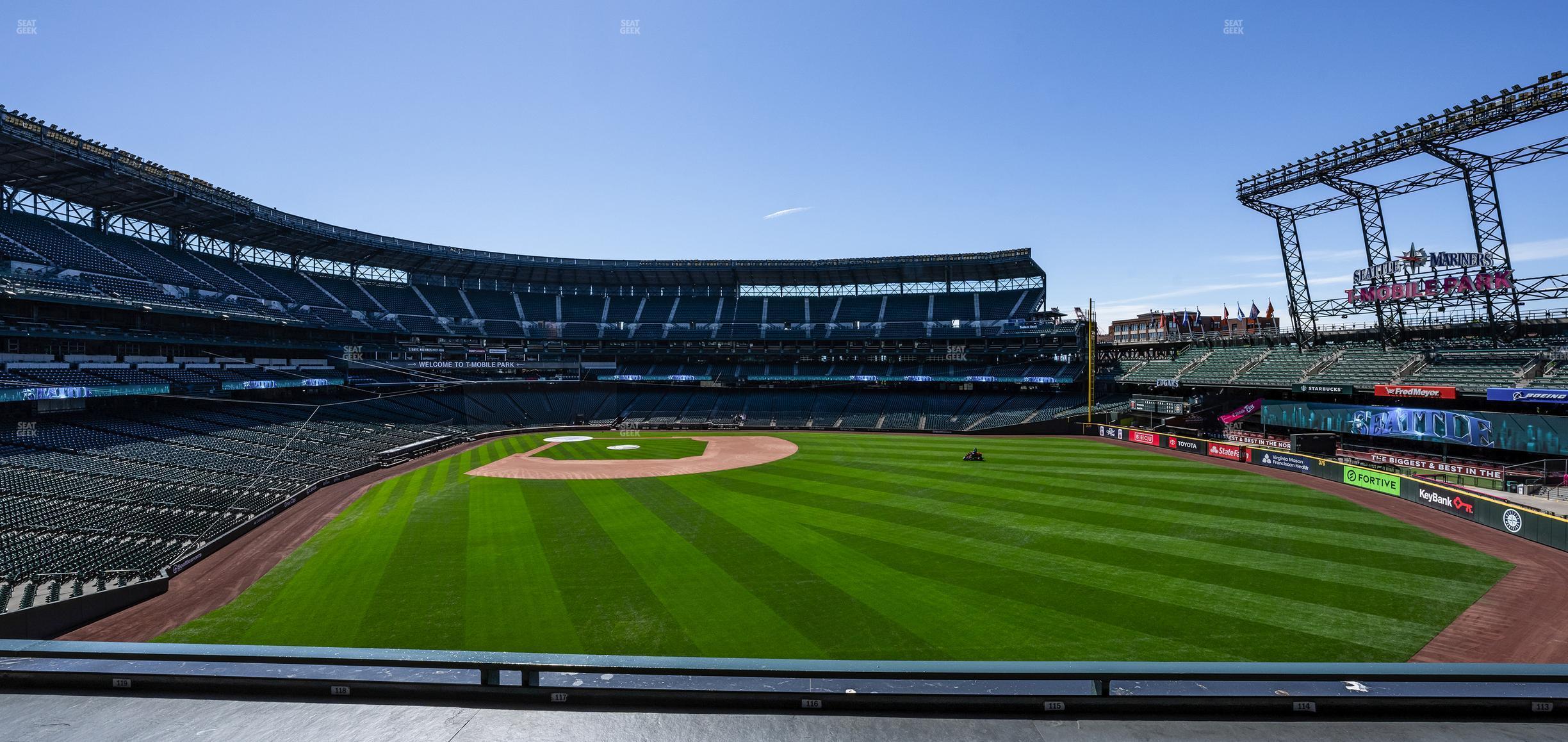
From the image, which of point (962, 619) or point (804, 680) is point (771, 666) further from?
point (962, 619)

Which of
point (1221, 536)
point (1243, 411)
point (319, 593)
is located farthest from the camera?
point (1243, 411)

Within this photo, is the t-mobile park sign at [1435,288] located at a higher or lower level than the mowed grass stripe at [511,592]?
higher

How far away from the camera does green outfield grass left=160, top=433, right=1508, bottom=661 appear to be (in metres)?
13.8

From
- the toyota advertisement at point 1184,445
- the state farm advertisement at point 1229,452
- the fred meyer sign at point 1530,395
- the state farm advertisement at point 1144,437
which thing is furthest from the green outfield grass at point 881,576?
the fred meyer sign at point 1530,395

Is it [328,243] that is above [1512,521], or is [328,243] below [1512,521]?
above

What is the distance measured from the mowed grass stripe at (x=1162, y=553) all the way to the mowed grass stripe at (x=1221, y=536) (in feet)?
0.18

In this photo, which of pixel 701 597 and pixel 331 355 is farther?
pixel 331 355

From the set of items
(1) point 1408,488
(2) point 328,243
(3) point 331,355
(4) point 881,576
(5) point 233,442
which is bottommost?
→ (1) point 1408,488

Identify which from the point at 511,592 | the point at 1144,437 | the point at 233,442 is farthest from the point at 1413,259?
the point at 233,442

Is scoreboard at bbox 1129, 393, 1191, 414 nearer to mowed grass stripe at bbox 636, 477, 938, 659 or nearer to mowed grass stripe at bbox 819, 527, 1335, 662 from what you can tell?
mowed grass stripe at bbox 819, 527, 1335, 662

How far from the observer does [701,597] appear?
16.3m

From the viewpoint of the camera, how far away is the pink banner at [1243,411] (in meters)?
48.6

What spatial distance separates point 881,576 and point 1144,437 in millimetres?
36518

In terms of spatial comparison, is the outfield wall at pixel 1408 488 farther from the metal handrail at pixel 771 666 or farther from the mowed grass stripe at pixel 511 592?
the mowed grass stripe at pixel 511 592
